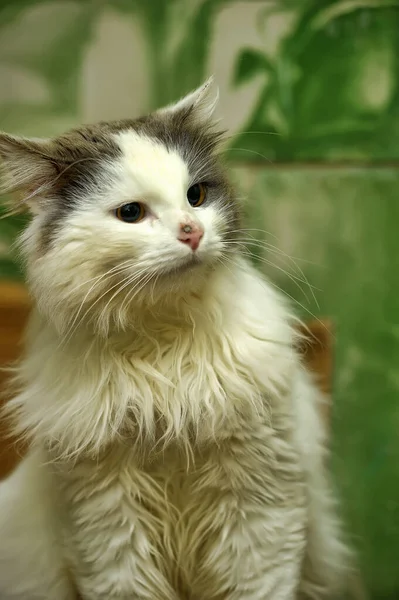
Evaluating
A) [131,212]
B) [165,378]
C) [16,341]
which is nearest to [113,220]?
[131,212]

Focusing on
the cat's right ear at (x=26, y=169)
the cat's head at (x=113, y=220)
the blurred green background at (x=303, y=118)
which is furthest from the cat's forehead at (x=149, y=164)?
the blurred green background at (x=303, y=118)

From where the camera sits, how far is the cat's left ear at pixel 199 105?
0.96m

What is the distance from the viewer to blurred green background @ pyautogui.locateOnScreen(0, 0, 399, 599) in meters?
1.42

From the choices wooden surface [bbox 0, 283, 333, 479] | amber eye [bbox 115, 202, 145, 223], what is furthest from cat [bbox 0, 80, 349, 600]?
wooden surface [bbox 0, 283, 333, 479]

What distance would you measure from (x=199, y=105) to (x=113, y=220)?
0.89ft

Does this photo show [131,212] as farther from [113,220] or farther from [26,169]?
[26,169]

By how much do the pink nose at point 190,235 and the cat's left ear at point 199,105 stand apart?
0.81ft

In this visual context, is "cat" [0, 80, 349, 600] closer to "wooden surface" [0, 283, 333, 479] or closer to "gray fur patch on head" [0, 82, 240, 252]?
"gray fur patch on head" [0, 82, 240, 252]

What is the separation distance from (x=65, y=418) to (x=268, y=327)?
1.11 feet

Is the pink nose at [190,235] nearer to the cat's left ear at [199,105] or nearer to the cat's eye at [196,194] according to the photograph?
the cat's eye at [196,194]

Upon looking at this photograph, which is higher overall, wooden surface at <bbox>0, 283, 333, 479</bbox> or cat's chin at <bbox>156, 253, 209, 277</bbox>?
cat's chin at <bbox>156, 253, 209, 277</bbox>

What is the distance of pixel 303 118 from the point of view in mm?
1437

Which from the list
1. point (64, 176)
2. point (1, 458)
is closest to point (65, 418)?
point (64, 176)

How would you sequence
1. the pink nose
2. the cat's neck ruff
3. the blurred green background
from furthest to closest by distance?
the blurred green background, the cat's neck ruff, the pink nose
